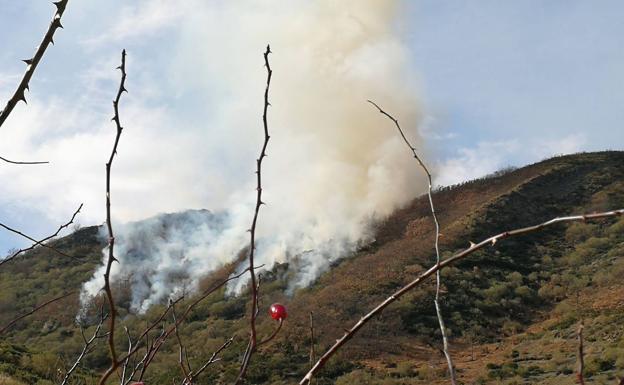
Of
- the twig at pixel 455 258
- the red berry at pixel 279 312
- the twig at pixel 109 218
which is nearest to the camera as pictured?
the twig at pixel 455 258

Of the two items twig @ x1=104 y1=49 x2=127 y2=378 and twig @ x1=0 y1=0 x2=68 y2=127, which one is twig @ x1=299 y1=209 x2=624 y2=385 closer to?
twig @ x1=104 y1=49 x2=127 y2=378

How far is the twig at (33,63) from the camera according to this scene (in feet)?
3.52

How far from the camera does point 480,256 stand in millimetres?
40312

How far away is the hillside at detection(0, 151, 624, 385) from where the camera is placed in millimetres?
23469

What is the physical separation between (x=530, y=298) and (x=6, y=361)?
25681mm

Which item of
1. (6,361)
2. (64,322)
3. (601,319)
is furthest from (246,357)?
(64,322)

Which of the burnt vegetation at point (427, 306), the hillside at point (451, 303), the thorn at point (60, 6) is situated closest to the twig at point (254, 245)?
the thorn at point (60, 6)

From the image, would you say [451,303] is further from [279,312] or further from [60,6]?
[60,6]

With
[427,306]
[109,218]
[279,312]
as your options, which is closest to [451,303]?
[427,306]

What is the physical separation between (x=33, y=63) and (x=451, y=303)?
34.3 meters

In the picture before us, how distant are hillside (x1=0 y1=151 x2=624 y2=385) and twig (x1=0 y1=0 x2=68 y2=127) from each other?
14.9m

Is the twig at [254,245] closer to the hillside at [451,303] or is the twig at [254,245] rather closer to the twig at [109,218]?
the twig at [109,218]

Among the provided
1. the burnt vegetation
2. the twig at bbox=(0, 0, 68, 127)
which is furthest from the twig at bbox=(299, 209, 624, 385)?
the burnt vegetation

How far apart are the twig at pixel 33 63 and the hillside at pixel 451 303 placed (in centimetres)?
1488
